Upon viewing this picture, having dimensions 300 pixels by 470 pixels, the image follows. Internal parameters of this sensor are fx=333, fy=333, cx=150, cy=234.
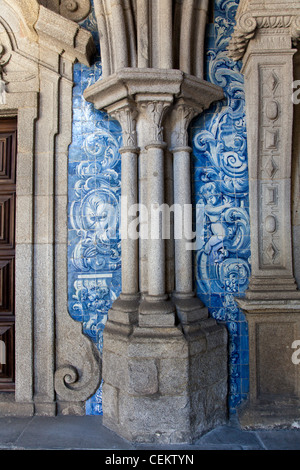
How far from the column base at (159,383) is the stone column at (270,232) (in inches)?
14.0

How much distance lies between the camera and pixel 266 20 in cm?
202

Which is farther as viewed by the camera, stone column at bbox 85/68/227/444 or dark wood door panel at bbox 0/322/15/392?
dark wood door panel at bbox 0/322/15/392

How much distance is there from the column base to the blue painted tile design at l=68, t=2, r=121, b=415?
0.89ft

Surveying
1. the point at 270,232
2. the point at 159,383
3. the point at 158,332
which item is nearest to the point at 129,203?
the point at 158,332

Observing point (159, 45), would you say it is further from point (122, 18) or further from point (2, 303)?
point (2, 303)

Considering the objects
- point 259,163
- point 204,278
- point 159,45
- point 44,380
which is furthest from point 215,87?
point 44,380

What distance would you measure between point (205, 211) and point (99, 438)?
1.55 metres

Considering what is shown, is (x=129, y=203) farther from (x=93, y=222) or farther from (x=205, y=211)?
(x=205, y=211)

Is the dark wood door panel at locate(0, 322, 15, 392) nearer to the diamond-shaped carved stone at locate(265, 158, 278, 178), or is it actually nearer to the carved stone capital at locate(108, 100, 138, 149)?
the carved stone capital at locate(108, 100, 138, 149)

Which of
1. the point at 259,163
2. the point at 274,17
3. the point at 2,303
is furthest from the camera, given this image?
the point at 2,303

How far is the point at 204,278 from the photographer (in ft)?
7.36

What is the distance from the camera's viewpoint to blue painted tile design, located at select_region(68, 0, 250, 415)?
88.3 inches

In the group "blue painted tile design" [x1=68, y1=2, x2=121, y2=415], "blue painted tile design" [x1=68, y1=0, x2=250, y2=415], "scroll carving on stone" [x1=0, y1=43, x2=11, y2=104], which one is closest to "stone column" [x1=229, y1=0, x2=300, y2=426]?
"blue painted tile design" [x1=68, y1=0, x2=250, y2=415]

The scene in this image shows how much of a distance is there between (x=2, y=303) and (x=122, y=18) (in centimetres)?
209
